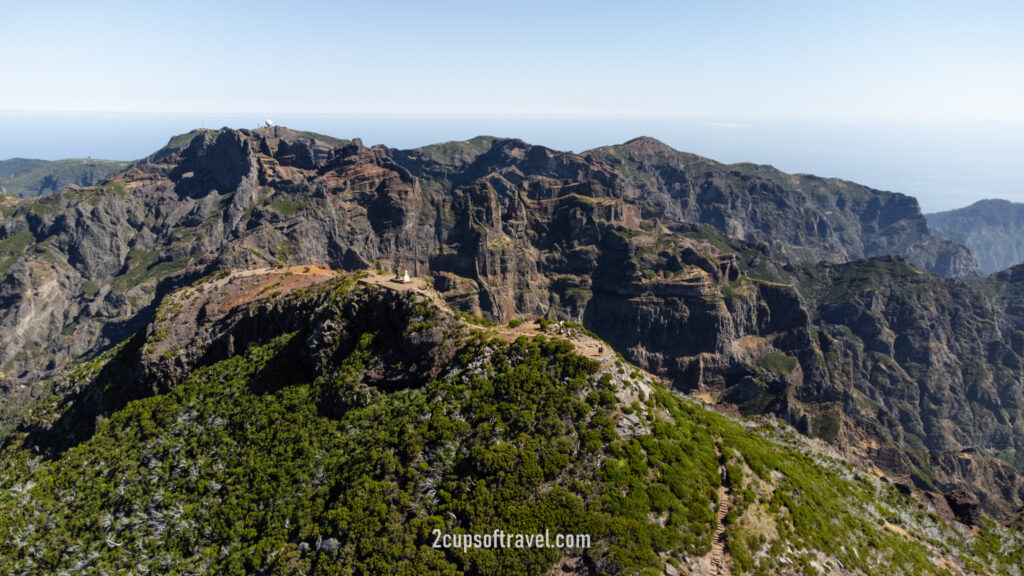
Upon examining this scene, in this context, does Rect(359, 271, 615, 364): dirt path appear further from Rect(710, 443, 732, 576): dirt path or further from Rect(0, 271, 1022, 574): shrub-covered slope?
Rect(710, 443, 732, 576): dirt path

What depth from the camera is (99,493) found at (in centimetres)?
5269

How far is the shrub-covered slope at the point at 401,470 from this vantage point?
38.4 m

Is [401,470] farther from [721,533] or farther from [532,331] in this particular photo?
[721,533]

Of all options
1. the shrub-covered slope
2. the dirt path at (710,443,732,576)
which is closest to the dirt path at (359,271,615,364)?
the shrub-covered slope

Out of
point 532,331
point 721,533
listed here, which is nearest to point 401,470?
point 532,331

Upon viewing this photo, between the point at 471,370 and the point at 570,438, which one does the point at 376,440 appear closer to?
the point at 471,370

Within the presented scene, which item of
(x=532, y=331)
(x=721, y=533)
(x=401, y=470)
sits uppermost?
(x=532, y=331)

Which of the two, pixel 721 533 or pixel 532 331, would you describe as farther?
pixel 532 331

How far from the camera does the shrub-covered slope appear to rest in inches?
1511

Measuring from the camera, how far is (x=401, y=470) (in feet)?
139

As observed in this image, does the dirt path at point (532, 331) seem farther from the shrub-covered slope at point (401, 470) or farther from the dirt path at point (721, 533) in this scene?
the dirt path at point (721, 533)

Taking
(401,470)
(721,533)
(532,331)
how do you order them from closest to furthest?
(721,533) → (401,470) → (532,331)

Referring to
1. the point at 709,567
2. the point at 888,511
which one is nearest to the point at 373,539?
the point at 709,567

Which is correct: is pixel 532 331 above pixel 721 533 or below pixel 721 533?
above
